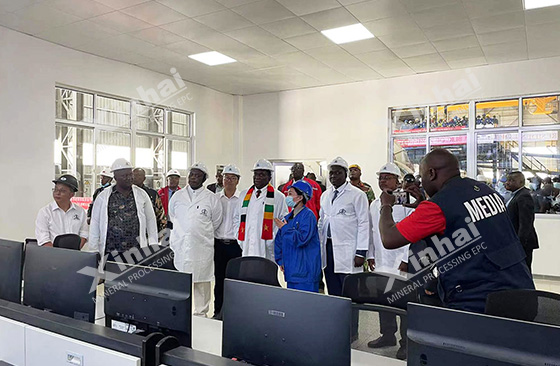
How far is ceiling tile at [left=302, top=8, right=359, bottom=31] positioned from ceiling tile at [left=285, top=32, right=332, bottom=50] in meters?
0.30

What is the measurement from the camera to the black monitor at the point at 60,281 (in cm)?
150

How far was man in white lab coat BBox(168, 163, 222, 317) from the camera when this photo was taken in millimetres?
4078

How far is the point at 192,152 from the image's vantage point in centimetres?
830

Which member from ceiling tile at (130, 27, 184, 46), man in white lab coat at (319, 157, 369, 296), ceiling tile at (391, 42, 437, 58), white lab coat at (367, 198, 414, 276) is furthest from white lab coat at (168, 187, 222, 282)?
ceiling tile at (391, 42, 437, 58)

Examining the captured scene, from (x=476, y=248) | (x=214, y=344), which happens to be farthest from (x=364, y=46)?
(x=214, y=344)

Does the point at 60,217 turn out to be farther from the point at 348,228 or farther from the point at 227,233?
the point at 348,228

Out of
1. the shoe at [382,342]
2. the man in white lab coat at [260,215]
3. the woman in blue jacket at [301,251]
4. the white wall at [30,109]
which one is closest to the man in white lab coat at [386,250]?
the woman in blue jacket at [301,251]

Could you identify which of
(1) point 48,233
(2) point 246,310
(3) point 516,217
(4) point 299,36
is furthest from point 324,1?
(2) point 246,310

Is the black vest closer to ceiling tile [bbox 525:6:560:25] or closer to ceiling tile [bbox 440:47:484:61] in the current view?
ceiling tile [bbox 525:6:560:25]

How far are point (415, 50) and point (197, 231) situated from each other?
4.27m

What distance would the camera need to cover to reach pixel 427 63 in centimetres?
679

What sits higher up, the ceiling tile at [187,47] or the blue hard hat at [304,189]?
the ceiling tile at [187,47]

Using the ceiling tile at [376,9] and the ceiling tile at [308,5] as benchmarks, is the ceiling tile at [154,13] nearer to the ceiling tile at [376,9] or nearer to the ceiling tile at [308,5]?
the ceiling tile at [308,5]

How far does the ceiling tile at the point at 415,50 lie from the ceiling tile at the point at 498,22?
756 mm
